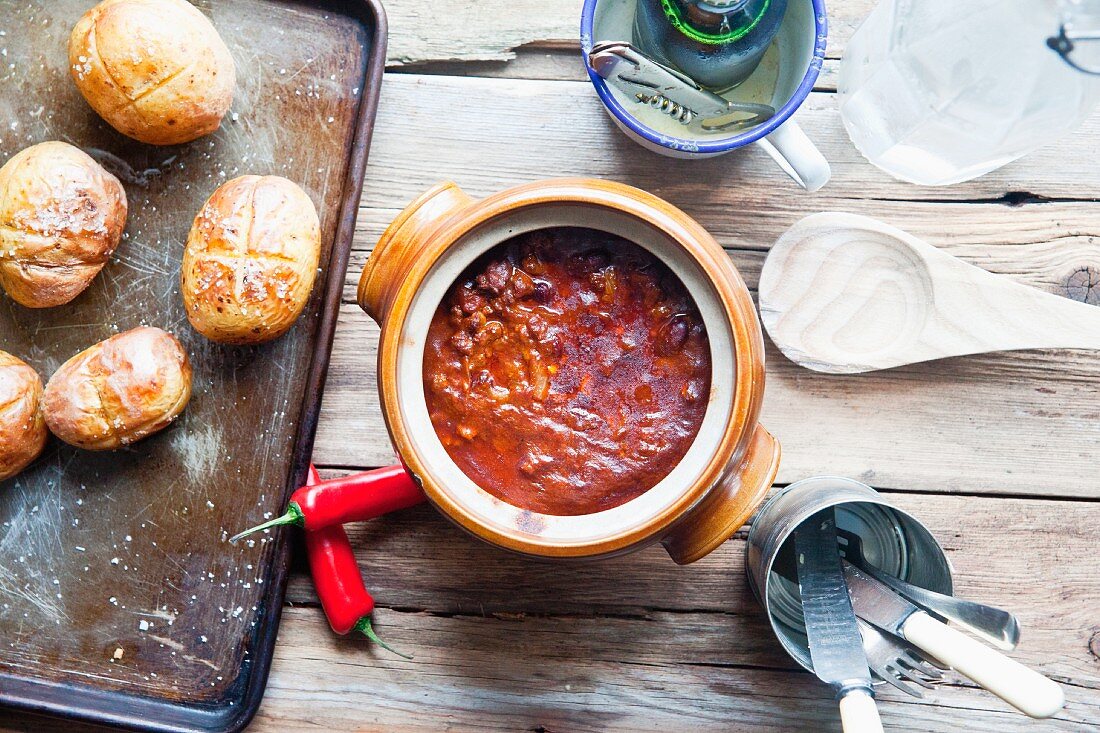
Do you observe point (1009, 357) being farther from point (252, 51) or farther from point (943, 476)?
point (252, 51)

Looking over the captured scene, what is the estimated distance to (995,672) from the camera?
1.46 metres

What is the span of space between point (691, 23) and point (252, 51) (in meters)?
1.02

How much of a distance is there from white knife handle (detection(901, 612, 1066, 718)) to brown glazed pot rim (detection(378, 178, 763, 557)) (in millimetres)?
504

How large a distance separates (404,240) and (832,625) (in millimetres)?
1131

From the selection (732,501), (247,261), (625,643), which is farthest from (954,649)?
(247,261)

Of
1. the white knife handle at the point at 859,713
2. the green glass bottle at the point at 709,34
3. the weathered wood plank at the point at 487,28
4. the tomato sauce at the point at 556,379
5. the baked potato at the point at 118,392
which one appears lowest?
the baked potato at the point at 118,392

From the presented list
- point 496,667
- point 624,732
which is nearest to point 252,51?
point 496,667

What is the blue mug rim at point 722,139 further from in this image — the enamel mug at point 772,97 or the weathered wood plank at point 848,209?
the weathered wood plank at point 848,209

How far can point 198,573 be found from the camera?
1.98 m

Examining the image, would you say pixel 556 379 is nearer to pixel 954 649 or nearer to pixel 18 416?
pixel 954 649

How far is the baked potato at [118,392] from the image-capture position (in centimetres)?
184

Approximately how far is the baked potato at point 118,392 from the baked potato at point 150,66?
47cm

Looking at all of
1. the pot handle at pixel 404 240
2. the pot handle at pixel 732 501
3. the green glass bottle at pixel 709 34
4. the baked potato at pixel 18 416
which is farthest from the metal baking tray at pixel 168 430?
the pot handle at pixel 732 501

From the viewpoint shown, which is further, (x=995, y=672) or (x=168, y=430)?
(x=168, y=430)
